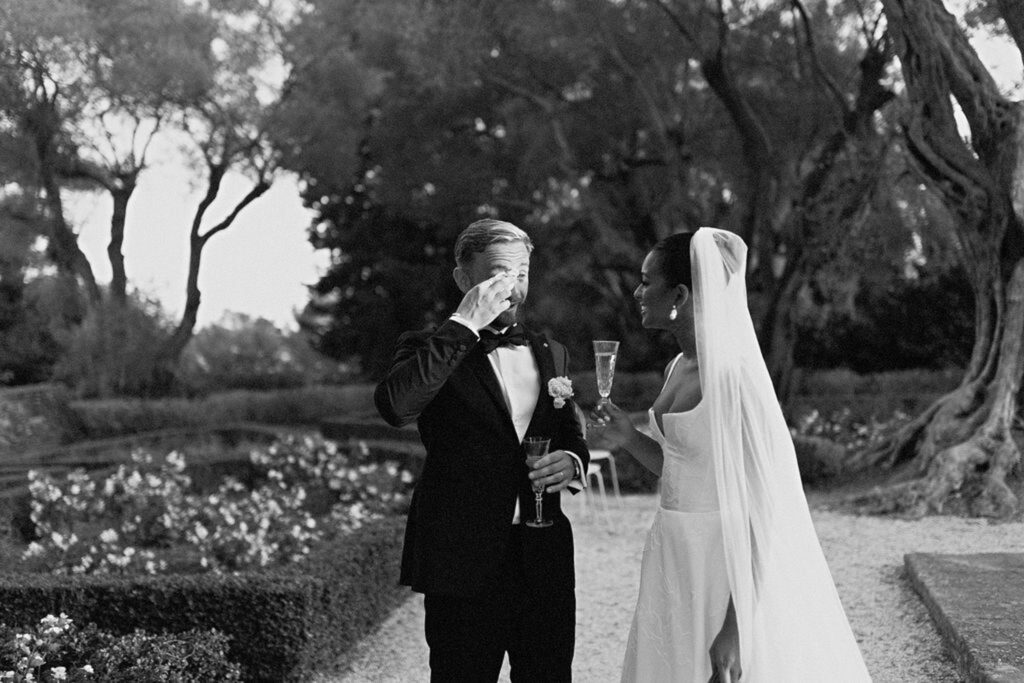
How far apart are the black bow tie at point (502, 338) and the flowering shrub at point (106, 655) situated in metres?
→ 2.04

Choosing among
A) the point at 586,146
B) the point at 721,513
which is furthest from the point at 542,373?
the point at 586,146

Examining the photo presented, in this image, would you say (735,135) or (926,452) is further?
(735,135)

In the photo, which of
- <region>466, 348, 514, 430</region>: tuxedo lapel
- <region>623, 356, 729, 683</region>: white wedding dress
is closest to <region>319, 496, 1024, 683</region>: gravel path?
<region>623, 356, 729, 683</region>: white wedding dress

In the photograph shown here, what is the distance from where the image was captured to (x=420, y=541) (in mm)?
3006

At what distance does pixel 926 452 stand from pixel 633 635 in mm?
7722

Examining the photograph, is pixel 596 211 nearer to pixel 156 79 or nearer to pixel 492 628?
pixel 156 79

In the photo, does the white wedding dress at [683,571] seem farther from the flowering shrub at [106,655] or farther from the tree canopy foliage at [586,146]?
the tree canopy foliage at [586,146]

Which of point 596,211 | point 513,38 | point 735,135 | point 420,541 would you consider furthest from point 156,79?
point 420,541

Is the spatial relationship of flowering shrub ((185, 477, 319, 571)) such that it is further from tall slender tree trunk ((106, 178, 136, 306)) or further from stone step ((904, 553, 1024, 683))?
tall slender tree trunk ((106, 178, 136, 306))

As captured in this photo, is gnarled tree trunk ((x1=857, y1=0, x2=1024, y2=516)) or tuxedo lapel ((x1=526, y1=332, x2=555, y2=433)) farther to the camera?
gnarled tree trunk ((x1=857, y1=0, x2=1024, y2=516))

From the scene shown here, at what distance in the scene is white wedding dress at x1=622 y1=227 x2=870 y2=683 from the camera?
2.94m

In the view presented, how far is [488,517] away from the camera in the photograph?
2.97 m

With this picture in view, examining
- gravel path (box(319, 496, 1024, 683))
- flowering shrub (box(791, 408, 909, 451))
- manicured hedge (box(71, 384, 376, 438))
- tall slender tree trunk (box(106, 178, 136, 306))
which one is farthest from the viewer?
tall slender tree trunk (box(106, 178, 136, 306))

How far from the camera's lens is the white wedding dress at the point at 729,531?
116 inches
